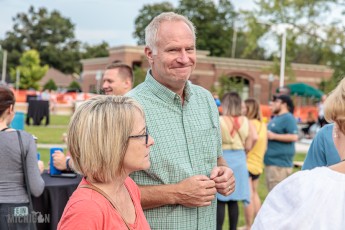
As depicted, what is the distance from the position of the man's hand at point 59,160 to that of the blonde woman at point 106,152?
90.1 inches

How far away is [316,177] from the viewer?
2113mm

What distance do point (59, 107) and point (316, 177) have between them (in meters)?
35.9

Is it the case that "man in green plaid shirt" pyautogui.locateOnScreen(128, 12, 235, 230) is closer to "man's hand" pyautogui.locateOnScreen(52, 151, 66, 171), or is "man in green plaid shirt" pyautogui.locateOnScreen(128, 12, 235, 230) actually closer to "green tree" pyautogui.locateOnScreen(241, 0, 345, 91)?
"man's hand" pyautogui.locateOnScreen(52, 151, 66, 171)

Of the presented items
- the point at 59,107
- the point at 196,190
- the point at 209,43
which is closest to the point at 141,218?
the point at 196,190

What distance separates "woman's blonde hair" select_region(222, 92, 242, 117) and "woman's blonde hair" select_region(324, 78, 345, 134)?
427cm

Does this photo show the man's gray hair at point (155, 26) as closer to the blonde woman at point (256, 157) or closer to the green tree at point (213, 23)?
the blonde woman at point (256, 157)

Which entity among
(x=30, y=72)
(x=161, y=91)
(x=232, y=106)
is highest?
(x=161, y=91)

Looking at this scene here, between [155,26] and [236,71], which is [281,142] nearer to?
[155,26]

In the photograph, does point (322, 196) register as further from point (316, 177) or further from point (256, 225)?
point (256, 225)

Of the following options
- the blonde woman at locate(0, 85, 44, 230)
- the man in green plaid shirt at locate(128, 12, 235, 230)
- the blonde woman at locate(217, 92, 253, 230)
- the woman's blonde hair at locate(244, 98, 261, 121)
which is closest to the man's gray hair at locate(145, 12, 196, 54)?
the man in green plaid shirt at locate(128, 12, 235, 230)

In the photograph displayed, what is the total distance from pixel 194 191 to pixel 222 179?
218 mm

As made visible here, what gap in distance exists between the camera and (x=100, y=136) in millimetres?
2086

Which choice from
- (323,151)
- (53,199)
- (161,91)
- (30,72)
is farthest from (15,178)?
(30,72)

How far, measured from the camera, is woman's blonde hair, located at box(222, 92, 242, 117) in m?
6.78
